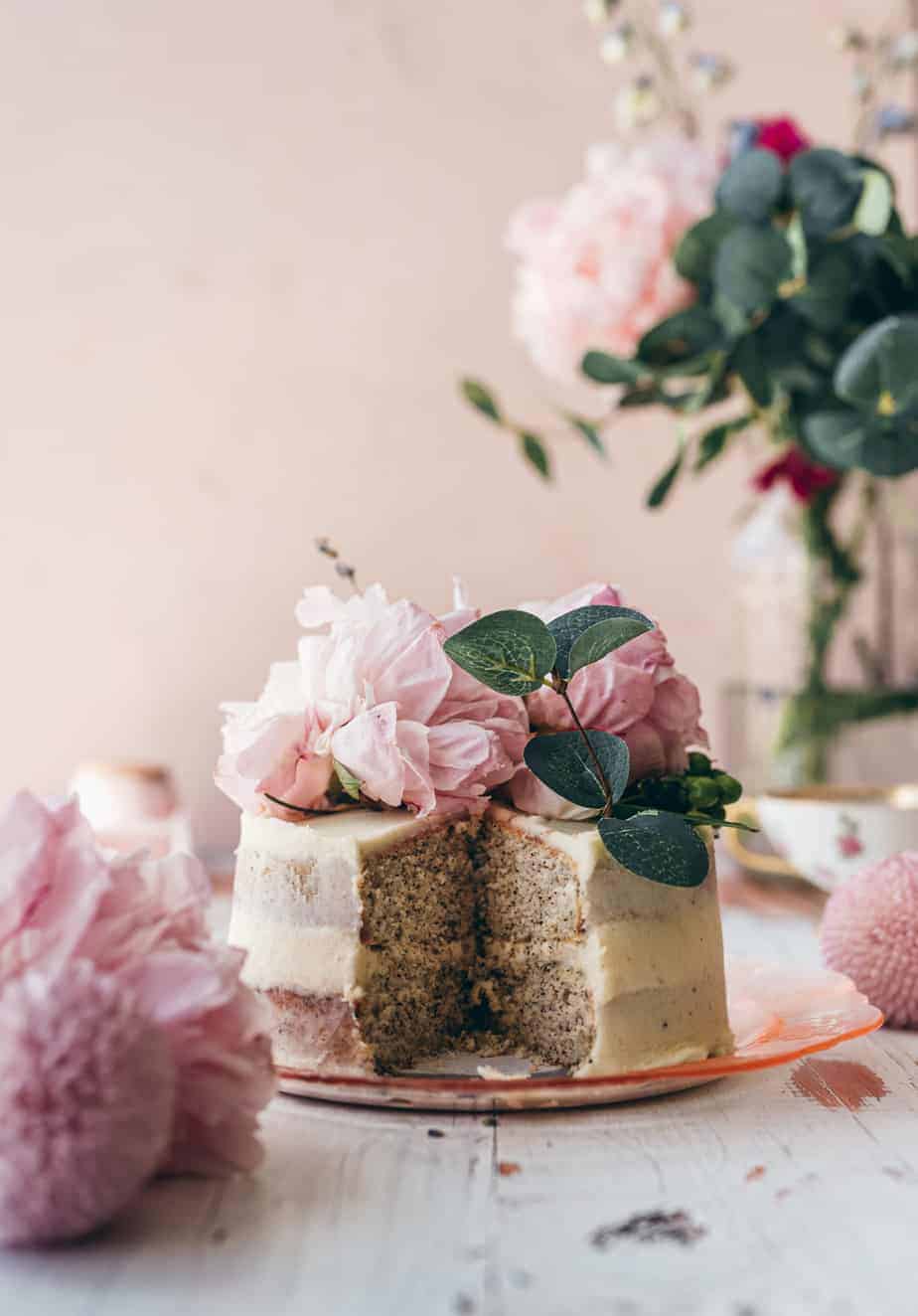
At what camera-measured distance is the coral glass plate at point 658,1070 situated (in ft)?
1.95

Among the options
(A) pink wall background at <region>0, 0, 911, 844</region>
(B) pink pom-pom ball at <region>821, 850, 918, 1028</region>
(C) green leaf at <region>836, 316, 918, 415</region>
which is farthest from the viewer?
(A) pink wall background at <region>0, 0, 911, 844</region>

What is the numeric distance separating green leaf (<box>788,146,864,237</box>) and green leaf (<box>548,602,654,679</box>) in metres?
0.59

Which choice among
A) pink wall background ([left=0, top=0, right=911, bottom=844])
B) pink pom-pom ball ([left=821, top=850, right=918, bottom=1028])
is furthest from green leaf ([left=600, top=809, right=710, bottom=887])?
pink wall background ([left=0, top=0, right=911, bottom=844])

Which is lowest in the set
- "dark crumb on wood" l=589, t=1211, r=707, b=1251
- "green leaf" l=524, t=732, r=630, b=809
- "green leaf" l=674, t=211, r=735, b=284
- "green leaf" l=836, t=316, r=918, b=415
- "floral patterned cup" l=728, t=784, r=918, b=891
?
"floral patterned cup" l=728, t=784, r=918, b=891

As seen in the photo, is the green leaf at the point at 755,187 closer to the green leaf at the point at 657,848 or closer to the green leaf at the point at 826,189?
the green leaf at the point at 826,189

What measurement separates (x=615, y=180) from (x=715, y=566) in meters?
0.72

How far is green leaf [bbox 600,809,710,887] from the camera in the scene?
0.64 m

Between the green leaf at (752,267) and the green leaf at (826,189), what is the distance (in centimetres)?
4

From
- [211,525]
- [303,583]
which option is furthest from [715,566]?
[211,525]

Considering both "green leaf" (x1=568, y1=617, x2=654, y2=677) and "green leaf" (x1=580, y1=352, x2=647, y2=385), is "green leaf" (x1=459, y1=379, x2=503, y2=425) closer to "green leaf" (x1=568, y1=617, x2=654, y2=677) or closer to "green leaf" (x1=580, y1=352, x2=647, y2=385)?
"green leaf" (x1=580, y1=352, x2=647, y2=385)

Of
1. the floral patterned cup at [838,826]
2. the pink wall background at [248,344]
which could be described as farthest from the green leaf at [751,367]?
the pink wall background at [248,344]

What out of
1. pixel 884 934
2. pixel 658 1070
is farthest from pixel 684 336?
pixel 658 1070

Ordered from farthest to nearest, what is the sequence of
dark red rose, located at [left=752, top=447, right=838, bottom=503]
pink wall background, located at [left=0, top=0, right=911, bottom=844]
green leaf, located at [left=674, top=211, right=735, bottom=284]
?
pink wall background, located at [left=0, top=0, right=911, bottom=844] < dark red rose, located at [left=752, top=447, right=838, bottom=503] < green leaf, located at [left=674, top=211, right=735, bottom=284]

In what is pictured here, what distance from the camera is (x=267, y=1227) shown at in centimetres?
49
